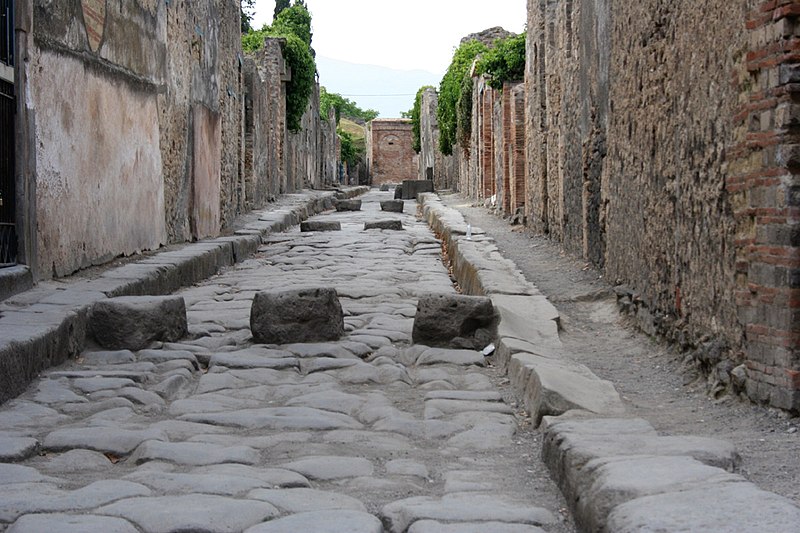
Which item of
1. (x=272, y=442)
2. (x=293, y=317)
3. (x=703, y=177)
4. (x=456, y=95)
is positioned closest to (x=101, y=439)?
(x=272, y=442)

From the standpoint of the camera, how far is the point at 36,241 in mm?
7012

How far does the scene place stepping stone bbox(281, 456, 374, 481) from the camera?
3.54 m

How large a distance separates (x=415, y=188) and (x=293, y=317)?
2768 centimetres

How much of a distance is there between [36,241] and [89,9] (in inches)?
90.7

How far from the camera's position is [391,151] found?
6356 centimetres

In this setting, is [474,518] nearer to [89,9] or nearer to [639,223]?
[639,223]

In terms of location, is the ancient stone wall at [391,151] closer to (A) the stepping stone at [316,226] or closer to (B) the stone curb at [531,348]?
(A) the stepping stone at [316,226]

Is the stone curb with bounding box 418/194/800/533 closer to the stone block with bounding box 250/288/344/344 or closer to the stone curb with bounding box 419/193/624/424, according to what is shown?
the stone curb with bounding box 419/193/624/424

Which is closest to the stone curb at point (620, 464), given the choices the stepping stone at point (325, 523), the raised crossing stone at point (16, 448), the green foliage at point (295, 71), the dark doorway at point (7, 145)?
the stepping stone at point (325, 523)

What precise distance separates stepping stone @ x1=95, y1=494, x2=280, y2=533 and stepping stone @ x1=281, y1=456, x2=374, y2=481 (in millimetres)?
458

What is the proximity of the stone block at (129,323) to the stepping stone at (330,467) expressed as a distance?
253cm

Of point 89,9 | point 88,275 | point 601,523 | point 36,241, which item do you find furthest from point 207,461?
point 89,9

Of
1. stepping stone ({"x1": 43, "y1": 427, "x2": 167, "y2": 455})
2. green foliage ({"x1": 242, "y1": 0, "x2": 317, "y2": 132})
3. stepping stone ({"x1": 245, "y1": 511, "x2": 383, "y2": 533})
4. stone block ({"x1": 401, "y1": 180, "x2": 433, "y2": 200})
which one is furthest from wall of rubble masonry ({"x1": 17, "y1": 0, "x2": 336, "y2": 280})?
stone block ({"x1": 401, "y1": 180, "x2": 433, "y2": 200})

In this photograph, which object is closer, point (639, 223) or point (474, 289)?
point (639, 223)
